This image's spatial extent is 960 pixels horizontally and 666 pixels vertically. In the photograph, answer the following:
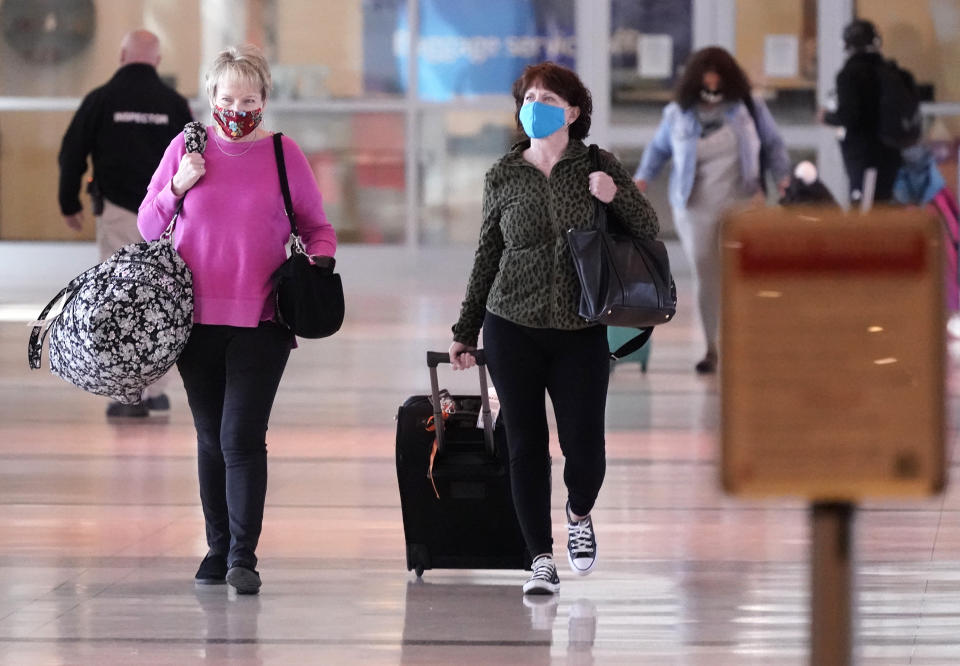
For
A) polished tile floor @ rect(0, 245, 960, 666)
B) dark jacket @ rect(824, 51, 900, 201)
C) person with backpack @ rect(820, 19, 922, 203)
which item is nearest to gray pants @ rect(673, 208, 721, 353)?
polished tile floor @ rect(0, 245, 960, 666)

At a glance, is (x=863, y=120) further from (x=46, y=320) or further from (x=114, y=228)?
(x=46, y=320)

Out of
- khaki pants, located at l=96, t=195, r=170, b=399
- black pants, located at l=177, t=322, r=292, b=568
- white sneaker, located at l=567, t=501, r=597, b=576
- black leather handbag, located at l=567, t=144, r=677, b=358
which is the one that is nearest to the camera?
black leather handbag, located at l=567, t=144, r=677, b=358

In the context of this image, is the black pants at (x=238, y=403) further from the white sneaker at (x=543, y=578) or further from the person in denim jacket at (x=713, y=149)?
the person in denim jacket at (x=713, y=149)

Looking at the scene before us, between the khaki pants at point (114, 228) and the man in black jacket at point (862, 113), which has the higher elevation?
the man in black jacket at point (862, 113)

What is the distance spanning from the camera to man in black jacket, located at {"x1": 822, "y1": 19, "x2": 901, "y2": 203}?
45.9ft

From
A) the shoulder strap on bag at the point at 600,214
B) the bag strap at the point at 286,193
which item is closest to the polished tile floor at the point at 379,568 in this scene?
the shoulder strap on bag at the point at 600,214

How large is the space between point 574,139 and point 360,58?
15298mm

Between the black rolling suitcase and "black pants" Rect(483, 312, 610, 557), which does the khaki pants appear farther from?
"black pants" Rect(483, 312, 610, 557)

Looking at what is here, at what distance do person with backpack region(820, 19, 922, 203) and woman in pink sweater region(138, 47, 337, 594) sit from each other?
9.37 meters

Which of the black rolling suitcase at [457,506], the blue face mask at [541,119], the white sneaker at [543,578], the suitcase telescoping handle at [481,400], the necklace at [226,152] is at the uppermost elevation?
the blue face mask at [541,119]

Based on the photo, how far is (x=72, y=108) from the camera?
66.7ft

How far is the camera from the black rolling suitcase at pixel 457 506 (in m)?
5.47

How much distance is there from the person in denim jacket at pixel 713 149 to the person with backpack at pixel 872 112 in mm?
3051

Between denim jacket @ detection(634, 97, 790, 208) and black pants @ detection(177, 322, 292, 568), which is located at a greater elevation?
denim jacket @ detection(634, 97, 790, 208)
